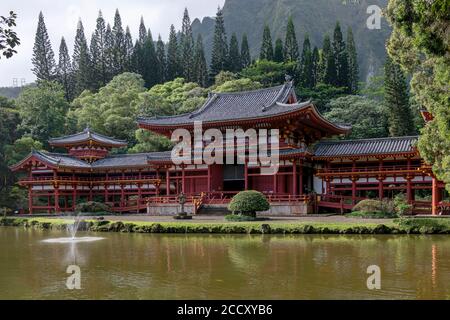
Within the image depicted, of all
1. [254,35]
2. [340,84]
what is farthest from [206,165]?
[254,35]

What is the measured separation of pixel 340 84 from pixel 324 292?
63.0m

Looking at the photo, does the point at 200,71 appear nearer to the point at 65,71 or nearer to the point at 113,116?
the point at 113,116

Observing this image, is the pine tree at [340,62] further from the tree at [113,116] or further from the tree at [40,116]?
the tree at [40,116]

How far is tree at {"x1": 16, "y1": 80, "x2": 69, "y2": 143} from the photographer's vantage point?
55781 mm

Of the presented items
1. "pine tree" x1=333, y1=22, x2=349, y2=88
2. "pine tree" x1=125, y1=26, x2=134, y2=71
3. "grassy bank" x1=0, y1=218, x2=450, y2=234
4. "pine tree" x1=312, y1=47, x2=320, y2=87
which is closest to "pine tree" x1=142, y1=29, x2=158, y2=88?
"pine tree" x1=125, y1=26, x2=134, y2=71

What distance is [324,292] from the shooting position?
10.2 meters

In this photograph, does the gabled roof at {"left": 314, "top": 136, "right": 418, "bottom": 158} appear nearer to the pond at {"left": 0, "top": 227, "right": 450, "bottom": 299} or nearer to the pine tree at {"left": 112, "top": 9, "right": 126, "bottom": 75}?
the pond at {"left": 0, "top": 227, "right": 450, "bottom": 299}

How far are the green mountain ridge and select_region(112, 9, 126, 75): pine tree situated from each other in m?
41.6

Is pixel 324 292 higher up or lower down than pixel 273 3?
lower down

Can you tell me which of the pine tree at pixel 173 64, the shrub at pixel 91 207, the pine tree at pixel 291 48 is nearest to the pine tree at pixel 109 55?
the pine tree at pixel 173 64

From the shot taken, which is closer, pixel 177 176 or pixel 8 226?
pixel 8 226

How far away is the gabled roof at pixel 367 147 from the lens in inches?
1260
